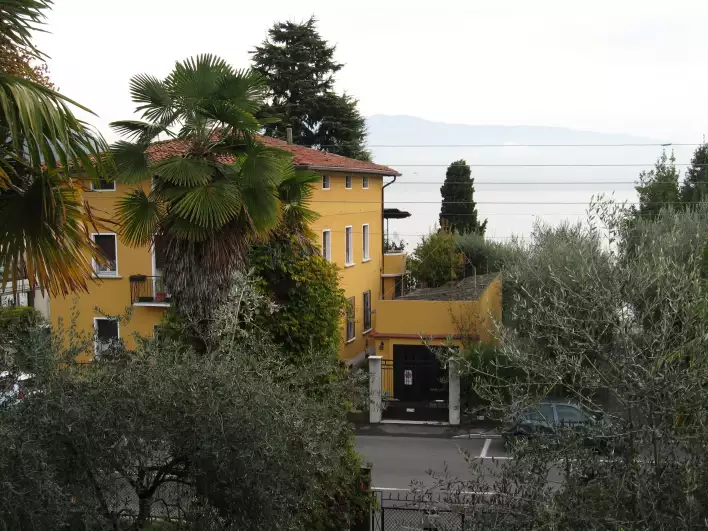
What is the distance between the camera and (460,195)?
46312 mm

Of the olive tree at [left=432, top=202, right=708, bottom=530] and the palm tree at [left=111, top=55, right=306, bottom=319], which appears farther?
Result: the palm tree at [left=111, top=55, right=306, bottom=319]

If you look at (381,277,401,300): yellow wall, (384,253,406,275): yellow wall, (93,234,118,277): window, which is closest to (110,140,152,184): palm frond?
(93,234,118,277): window

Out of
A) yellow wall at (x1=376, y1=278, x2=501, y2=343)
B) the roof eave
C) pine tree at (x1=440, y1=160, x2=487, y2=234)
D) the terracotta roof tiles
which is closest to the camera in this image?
yellow wall at (x1=376, y1=278, x2=501, y2=343)

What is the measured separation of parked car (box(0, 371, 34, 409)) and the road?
9.49 m

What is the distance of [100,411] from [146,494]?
1.12m

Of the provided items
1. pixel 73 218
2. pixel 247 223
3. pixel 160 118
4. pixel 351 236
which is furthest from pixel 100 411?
pixel 351 236

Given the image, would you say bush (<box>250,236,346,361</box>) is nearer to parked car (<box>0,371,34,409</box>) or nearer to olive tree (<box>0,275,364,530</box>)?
olive tree (<box>0,275,364,530</box>)

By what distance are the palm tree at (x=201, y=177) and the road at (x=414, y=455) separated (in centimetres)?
615

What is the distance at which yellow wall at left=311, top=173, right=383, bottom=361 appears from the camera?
89.7 feet

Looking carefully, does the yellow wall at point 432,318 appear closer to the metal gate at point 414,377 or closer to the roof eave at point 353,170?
the metal gate at point 414,377

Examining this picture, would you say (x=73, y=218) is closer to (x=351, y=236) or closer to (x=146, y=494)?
(x=146, y=494)

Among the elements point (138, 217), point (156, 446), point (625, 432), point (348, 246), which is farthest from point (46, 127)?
point (348, 246)

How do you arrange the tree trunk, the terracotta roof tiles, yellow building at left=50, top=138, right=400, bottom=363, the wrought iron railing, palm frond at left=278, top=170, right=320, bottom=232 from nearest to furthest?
the tree trunk, palm frond at left=278, top=170, right=320, bottom=232, the wrought iron railing, yellow building at left=50, top=138, right=400, bottom=363, the terracotta roof tiles

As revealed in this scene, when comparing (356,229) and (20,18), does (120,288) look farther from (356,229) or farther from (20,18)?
(20,18)
